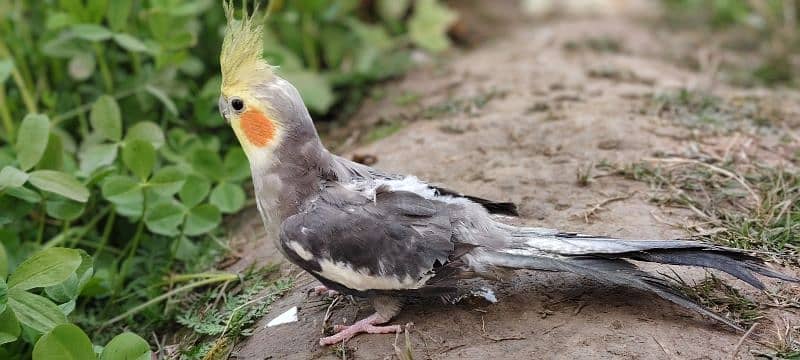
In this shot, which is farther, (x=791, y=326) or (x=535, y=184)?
(x=535, y=184)

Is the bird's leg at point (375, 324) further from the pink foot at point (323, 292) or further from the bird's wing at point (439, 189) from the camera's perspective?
the bird's wing at point (439, 189)

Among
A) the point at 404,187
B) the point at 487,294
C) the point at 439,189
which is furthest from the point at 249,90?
the point at 487,294

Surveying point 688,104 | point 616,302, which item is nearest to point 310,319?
point 616,302

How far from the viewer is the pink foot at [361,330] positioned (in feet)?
9.26

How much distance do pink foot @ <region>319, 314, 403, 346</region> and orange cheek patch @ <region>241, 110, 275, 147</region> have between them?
29.2 inches

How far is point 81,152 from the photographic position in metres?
4.41

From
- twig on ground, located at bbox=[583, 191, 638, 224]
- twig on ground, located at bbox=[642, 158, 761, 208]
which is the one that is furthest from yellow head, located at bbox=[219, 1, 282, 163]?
twig on ground, located at bbox=[642, 158, 761, 208]

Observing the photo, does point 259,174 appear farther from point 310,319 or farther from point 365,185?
point 310,319

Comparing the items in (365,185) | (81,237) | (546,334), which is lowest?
(81,237)

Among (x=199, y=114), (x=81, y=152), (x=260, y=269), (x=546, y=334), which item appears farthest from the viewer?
(x=199, y=114)

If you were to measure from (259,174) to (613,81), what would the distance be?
9.81 ft

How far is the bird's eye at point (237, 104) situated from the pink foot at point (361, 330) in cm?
90

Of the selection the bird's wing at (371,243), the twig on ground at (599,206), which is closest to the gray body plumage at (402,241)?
the bird's wing at (371,243)

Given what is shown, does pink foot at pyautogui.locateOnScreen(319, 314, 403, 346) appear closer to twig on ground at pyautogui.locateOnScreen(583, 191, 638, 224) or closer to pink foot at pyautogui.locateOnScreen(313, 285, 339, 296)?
pink foot at pyautogui.locateOnScreen(313, 285, 339, 296)
